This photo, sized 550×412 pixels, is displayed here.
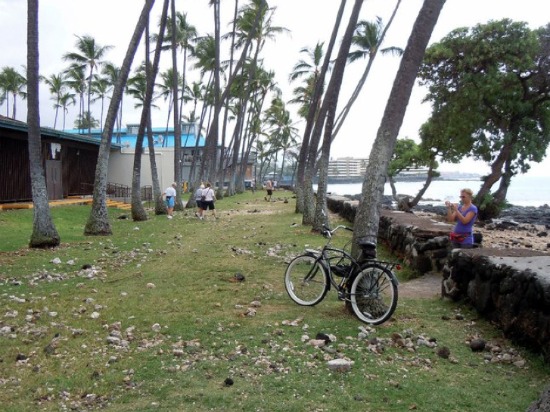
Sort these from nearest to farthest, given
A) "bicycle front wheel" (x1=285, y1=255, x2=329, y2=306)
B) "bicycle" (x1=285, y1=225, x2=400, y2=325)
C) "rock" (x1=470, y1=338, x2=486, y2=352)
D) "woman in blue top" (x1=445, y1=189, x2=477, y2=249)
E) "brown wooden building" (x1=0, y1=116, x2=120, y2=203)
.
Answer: "rock" (x1=470, y1=338, x2=486, y2=352), "bicycle" (x1=285, y1=225, x2=400, y2=325), "bicycle front wheel" (x1=285, y1=255, x2=329, y2=306), "woman in blue top" (x1=445, y1=189, x2=477, y2=249), "brown wooden building" (x1=0, y1=116, x2=120, y2=203)

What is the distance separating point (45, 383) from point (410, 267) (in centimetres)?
709

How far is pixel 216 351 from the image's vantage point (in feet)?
16.4

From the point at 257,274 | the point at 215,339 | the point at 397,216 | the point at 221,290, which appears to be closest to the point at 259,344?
the point at 215,339

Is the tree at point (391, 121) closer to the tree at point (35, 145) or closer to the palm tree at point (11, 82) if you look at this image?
the tree at point (35, 145)

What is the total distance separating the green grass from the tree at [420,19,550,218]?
51.5 ft

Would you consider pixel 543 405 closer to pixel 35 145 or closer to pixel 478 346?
pixel 478 346

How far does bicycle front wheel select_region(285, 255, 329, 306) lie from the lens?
6.72m

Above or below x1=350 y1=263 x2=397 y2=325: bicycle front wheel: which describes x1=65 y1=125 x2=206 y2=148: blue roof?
above

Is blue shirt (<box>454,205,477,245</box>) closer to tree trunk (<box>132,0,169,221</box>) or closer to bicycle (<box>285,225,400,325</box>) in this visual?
bicycle (<box>285,225,400,325</box>)

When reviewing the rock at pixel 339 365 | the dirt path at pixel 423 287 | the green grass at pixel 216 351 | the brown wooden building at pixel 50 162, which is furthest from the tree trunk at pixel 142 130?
the rock at pixel 339 365

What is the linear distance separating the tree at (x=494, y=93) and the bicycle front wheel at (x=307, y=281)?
16.5m

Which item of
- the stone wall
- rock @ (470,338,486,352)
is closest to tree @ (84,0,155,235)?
the stone wall

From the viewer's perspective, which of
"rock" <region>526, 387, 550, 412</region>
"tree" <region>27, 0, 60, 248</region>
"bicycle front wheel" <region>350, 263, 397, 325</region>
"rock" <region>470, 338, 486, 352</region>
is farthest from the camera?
"tree" <region>27, 0, 60, 248</region>

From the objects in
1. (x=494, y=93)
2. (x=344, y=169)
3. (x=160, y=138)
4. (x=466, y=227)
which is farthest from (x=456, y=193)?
(x=466, y=227)
